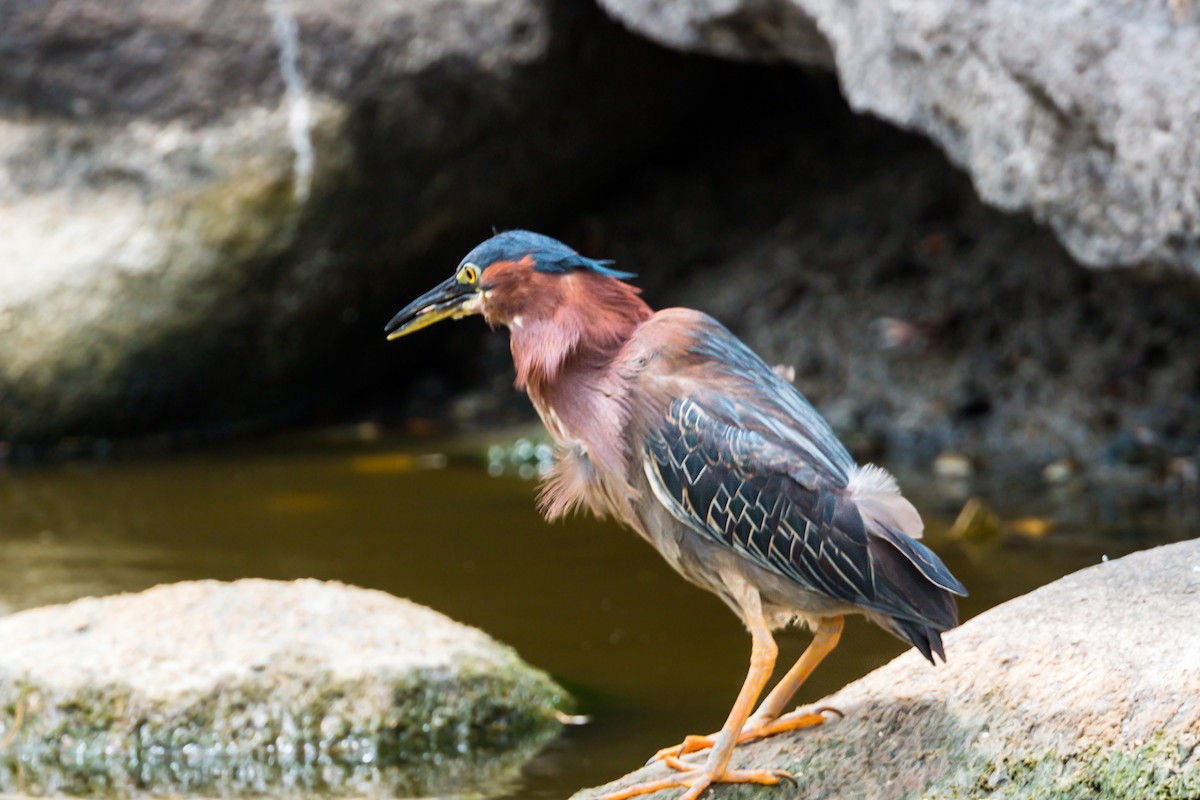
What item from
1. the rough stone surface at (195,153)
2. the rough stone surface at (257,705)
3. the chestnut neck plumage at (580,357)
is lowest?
the rough stone surface at (257,705)

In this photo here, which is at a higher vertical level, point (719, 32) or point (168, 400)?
point (719, 32)

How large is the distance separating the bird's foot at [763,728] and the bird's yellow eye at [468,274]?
46.9 inches

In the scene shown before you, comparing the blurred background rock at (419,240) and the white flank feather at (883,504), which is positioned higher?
the blurred background rock at (419,240)

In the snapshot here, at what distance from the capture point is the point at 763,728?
3525mm

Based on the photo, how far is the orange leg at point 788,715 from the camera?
11.4ft

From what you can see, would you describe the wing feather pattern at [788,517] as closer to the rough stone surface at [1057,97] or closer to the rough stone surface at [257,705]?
the rough stone surface at [257,705]

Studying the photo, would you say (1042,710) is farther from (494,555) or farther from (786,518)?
(494,555)

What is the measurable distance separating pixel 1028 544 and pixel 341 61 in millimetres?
4143

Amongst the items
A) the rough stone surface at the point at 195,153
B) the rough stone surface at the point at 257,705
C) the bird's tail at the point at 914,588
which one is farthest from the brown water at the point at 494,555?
the bird's tail at the point at 914,588

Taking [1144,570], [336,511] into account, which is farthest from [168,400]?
[1144,570]

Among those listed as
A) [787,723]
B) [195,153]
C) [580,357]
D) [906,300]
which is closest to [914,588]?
[787,723]

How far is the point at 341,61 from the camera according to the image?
780cm

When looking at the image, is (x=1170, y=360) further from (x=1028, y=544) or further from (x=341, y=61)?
(x=341, y=61)

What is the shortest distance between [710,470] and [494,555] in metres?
2.99
